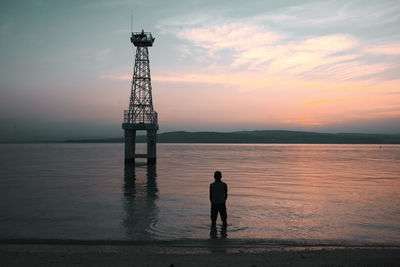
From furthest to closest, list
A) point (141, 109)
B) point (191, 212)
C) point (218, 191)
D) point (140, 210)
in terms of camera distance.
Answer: point (141, 109) → point (140, 210) → point (191, 212) → point (218, 191)

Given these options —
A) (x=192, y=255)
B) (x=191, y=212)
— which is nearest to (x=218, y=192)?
→ (x=192, y=255)

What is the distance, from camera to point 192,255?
27.7 feet

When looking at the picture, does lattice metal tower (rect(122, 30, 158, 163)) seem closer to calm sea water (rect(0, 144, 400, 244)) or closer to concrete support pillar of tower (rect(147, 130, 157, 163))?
concrete support pillar of tower (rect(147, 130, 157, 163))

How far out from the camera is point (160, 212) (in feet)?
46.5

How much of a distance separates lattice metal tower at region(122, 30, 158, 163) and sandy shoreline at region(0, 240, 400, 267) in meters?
30.6

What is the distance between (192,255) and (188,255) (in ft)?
0.35

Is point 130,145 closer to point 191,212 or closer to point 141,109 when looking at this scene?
point 141,109

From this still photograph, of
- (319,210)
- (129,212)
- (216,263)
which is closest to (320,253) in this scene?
(216,263)

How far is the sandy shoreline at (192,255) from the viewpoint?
7.83 metres

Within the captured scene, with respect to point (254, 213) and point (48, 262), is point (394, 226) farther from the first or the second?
point (48, 262)

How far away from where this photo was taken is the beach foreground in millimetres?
7816

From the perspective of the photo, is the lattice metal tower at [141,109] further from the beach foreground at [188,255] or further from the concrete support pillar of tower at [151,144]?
the beach foreground at [188,255]

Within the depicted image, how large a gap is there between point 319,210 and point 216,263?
8636 millimetres

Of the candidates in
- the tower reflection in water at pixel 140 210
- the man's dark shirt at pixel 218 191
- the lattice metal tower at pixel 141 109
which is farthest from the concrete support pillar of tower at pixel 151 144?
the man's dark shirt at pixel 218 191
